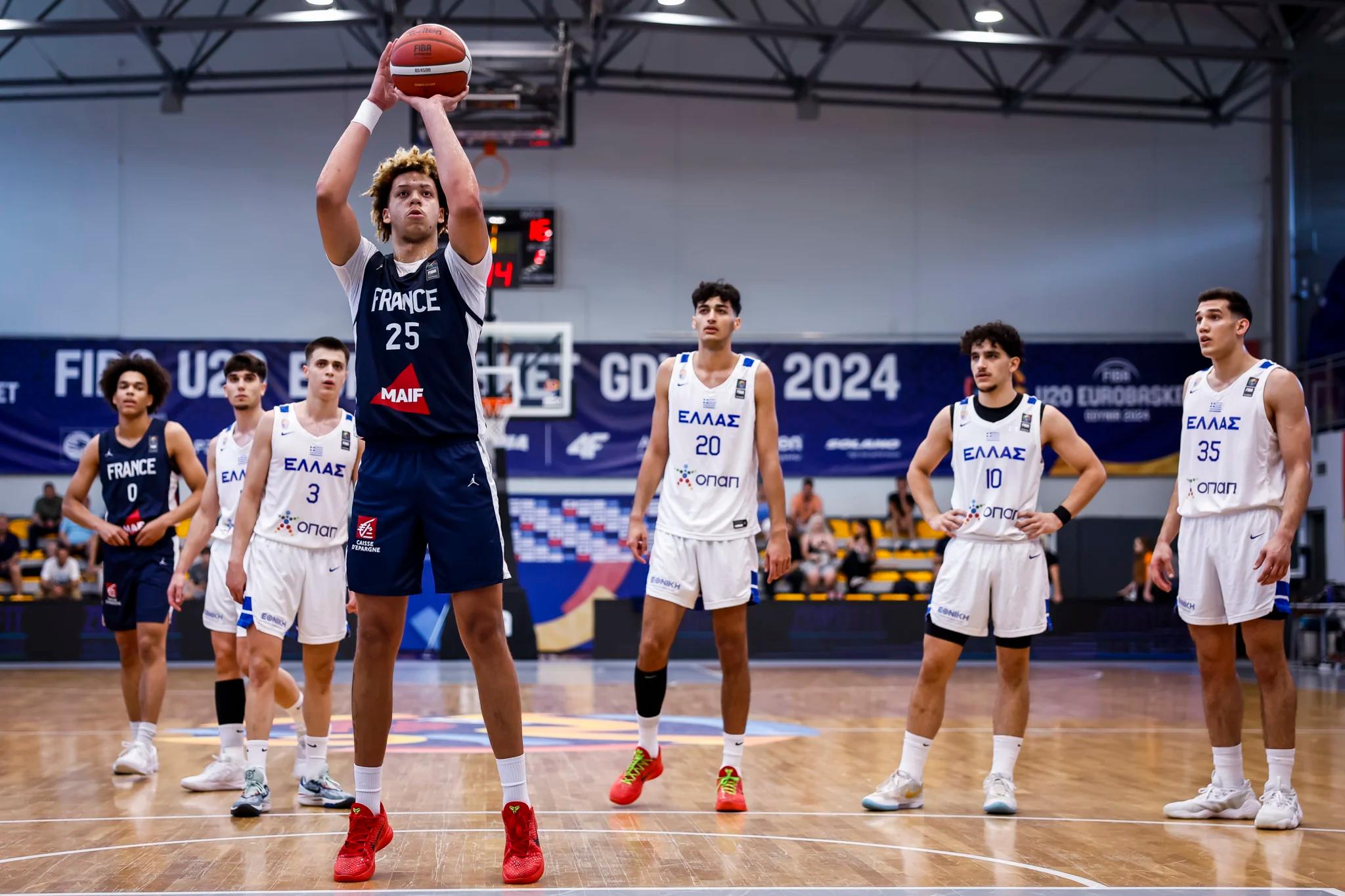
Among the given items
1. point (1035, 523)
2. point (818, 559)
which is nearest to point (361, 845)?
point (1035, 523)

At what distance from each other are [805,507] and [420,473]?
13279 mm

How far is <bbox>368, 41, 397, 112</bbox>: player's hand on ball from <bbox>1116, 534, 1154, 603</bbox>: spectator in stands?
13.6m

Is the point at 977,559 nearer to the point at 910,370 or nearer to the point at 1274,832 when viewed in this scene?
the point at 1274,832

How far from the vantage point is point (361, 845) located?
3844mm

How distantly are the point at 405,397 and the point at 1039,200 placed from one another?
1685 cm

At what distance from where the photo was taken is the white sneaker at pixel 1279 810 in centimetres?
477

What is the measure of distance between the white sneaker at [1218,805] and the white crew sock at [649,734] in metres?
2.03

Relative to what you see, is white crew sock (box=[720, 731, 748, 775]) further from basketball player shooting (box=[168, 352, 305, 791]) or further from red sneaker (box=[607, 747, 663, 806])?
basketball player shooting (box=[168, 352, 305, 791])

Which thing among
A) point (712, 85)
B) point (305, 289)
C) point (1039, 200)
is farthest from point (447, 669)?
point (1039, 200)

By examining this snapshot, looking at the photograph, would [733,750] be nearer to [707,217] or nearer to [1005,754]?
[1005,754]

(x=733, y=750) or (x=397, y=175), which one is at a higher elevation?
(x=397, y=175)

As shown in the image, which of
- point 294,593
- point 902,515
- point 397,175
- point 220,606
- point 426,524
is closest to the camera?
point 426,524

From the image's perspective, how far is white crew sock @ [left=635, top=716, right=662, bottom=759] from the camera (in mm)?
5379

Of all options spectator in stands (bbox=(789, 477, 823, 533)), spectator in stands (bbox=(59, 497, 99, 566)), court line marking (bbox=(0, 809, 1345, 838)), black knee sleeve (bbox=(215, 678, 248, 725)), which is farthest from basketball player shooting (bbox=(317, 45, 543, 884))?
spectator in stands (bbox=(789, 477, 823, 533))
